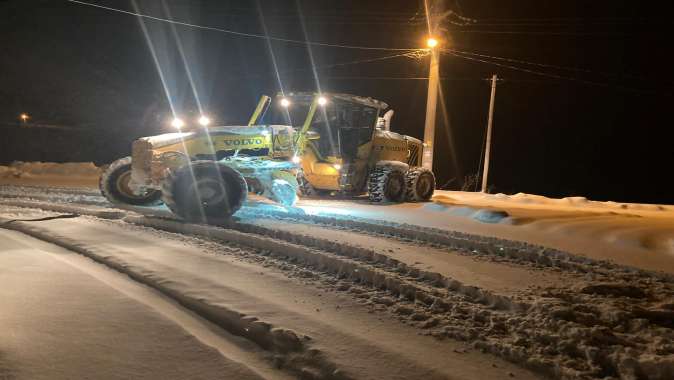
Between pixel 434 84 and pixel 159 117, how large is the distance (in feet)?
82.4

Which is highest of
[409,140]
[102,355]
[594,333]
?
[409,140]

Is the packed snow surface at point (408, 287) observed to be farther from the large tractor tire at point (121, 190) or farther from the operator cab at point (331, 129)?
the operator cab at point (331, 129)

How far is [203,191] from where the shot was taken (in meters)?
8.48

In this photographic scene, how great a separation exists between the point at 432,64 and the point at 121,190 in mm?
12880

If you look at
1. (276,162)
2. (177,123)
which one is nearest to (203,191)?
(276,162)

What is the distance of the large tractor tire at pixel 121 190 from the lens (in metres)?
10.7

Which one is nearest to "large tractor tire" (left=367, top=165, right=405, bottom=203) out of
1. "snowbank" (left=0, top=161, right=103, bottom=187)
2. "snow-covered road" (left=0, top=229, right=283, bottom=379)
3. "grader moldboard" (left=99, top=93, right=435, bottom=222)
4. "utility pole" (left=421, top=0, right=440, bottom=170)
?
"grader moldboard" (left=99, top=93, right=435, bottom=222)

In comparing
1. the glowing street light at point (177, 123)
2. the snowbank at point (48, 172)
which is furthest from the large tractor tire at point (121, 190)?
the snowbank at point (48, 172)

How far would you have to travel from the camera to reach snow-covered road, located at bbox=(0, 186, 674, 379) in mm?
3240

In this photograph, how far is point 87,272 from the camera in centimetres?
489

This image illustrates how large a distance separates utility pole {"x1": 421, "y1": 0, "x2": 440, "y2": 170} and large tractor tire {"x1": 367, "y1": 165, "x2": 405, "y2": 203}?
5.41 m

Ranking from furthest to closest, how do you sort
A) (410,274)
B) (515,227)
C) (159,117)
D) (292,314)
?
1. (159,117)
2. (515,227)
3. (410,274)
4. (292,314)

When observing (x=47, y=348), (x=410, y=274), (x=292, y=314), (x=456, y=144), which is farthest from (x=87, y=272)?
(x=456, y=144)

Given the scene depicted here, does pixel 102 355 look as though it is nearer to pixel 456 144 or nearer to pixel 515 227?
pixel 515 227
